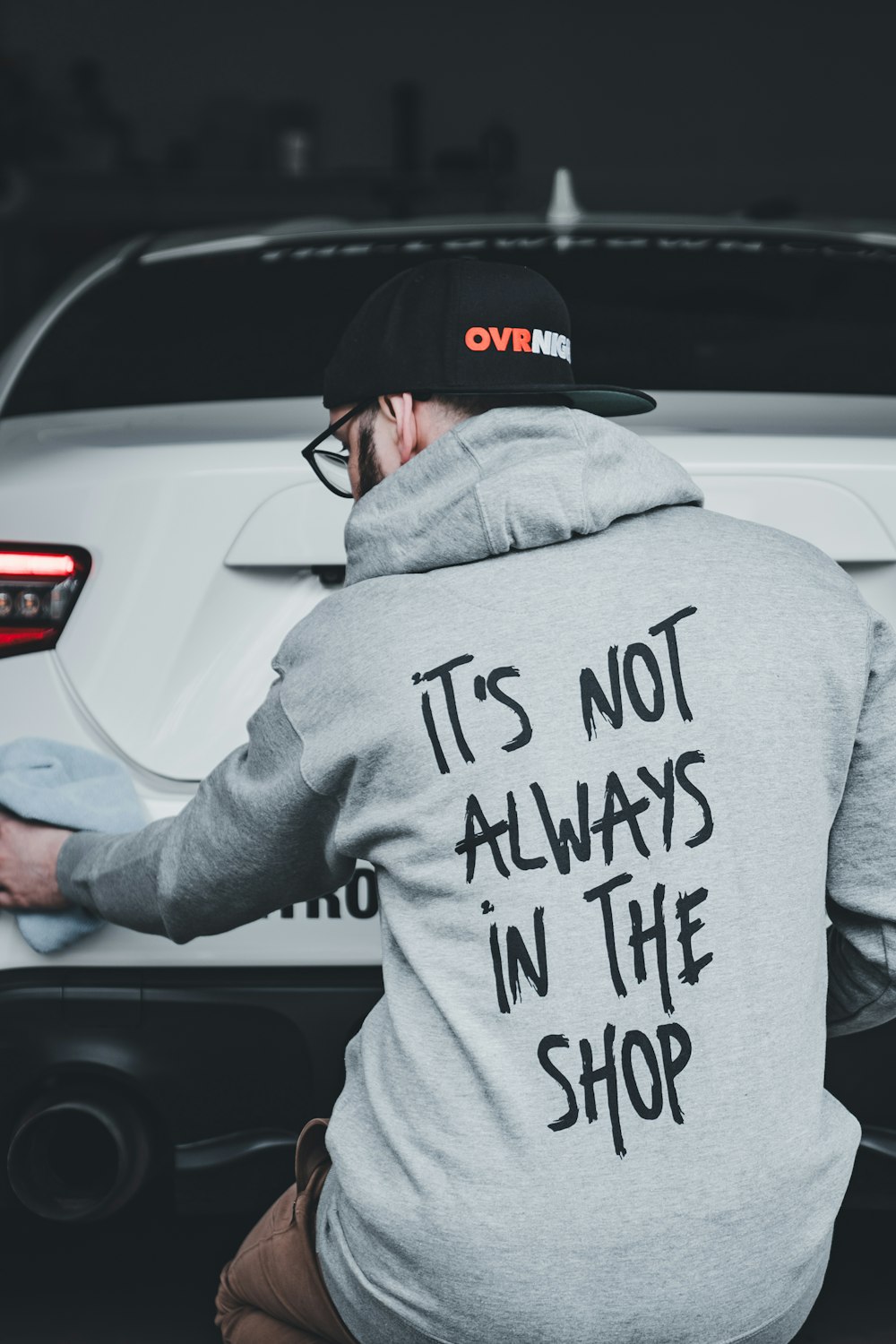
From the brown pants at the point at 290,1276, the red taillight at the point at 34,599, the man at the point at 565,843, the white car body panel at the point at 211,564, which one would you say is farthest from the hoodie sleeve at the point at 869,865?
the red taillight at the point at 34,599

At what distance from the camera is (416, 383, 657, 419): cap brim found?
1.61 m

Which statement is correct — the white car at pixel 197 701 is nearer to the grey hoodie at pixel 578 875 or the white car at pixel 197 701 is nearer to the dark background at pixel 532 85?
the grey hoodie at pixel 578 875

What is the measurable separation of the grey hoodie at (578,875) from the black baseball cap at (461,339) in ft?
0.19

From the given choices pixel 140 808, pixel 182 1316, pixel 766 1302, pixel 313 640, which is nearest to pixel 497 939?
pixel 313 640

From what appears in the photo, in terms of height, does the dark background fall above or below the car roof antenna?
above

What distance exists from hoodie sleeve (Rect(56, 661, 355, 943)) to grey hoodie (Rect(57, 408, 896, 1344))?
1 centimetres

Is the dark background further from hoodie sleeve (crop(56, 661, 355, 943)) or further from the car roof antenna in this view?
hoodie sleeve (crop(56, 661, 355, 943))

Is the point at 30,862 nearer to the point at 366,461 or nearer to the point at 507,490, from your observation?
the point at 366,461

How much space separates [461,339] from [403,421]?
0.11 m

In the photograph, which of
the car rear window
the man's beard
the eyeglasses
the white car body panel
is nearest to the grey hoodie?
the man's beard

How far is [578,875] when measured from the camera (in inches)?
58.1

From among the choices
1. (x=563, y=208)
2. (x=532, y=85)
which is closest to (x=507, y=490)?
(x=563, y=208)

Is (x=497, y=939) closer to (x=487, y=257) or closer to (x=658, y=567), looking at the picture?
(x=658, y=567)

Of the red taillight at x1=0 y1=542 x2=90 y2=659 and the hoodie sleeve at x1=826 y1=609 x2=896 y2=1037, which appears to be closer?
the hoodie sleeve at x1=826 y1=609 x2=896 y2=1037
